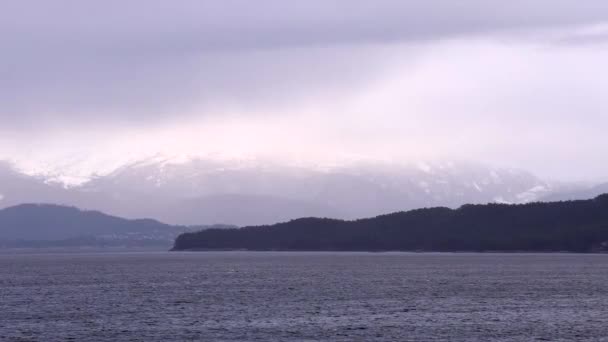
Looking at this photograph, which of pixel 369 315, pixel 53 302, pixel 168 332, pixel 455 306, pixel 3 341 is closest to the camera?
pixel 3 341

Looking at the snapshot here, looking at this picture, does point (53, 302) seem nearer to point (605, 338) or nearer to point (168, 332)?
point (168, 332)

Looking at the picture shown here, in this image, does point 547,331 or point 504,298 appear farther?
point 504,298

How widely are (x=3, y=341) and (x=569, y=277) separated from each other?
4399 inches

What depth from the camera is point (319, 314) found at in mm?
107188

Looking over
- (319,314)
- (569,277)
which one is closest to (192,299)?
(319,314)

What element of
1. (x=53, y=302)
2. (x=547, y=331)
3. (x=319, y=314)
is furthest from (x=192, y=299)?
(x=547, y=331)

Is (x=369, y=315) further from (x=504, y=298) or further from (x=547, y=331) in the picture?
(x=504, y=298)

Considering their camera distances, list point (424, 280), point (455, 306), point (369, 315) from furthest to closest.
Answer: point (424, 280) < point (455, 306) < point (369, 315)

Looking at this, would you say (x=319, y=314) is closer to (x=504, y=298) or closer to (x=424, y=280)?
(x=504, y=298)

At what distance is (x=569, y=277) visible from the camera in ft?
576

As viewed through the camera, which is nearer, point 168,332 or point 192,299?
point 168,332

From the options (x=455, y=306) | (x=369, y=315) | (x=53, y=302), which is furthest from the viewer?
(x=53, y=302)

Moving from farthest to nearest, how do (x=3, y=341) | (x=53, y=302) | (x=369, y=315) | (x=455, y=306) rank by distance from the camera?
(x=53, y=302) → (x=455, y=306) → (x=369, y=315) → (x=3, y=341)

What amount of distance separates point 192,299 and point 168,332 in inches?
1365
